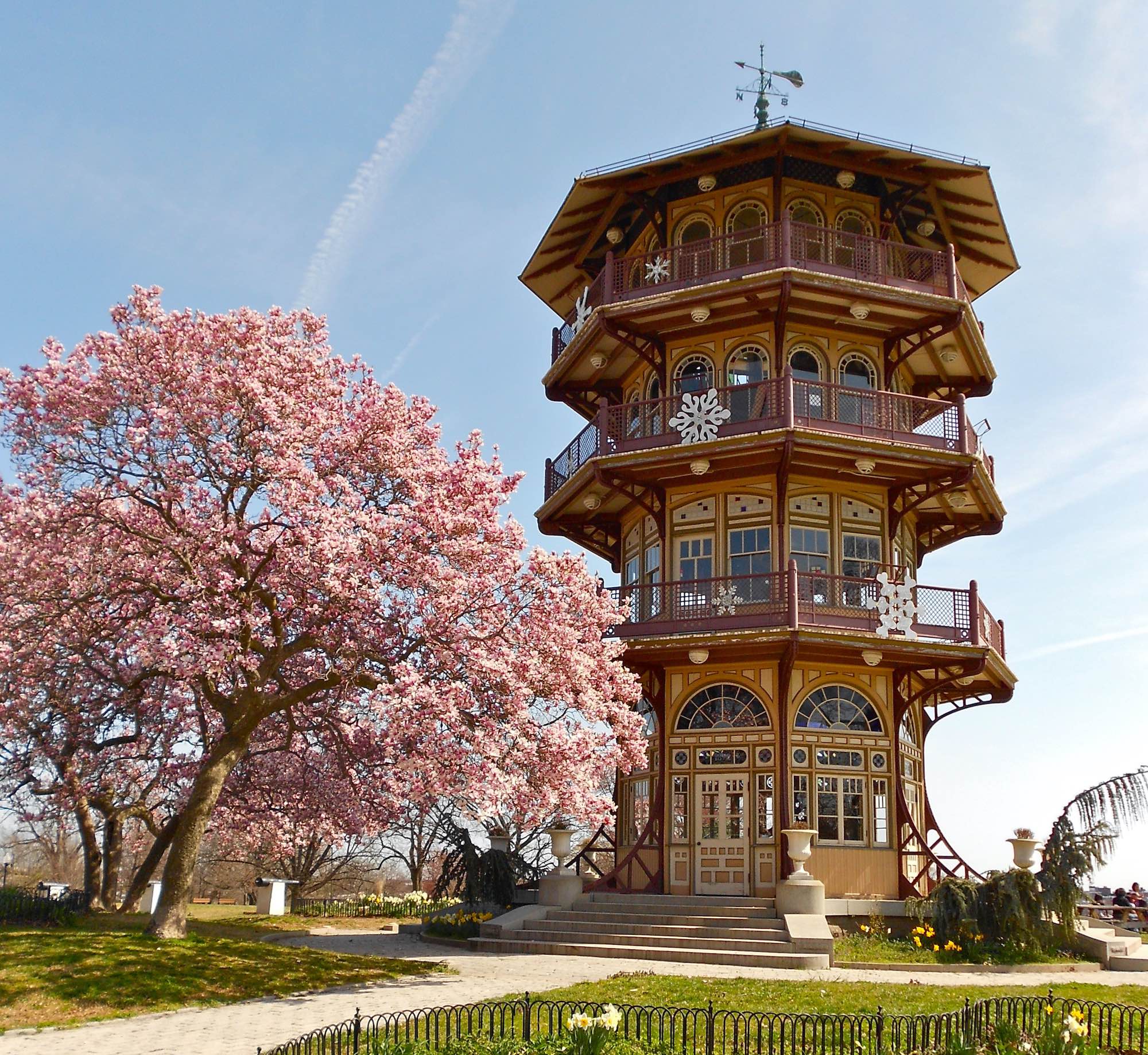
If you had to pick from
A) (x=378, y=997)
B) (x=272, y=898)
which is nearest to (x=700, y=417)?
(x=378, y=997)

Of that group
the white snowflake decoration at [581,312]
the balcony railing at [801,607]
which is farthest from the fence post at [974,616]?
the white snowflake decoration at [581,312]

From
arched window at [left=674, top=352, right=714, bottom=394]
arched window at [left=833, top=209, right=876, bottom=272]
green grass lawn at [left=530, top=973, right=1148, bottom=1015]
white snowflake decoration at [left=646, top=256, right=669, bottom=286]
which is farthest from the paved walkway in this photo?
arched window at [left=833, top=209, right=876, bottom=272]

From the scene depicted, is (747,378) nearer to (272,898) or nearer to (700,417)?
(700,417)

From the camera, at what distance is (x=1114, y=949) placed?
20.7 metres

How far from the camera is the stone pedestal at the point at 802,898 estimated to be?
20984 mm

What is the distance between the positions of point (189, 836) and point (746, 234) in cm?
1716

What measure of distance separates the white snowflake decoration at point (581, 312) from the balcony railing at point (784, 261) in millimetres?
600

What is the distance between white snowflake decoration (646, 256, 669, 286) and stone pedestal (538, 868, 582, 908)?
1322 centimetres

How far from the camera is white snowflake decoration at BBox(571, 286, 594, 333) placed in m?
28.6

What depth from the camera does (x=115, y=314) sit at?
1959 cm

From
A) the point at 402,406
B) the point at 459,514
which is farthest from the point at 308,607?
the point at 402,406

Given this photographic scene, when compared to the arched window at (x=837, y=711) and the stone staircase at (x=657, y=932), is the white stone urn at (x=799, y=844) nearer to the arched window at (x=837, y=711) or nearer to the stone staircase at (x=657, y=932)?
the stone staircase at (x=657, y=932)

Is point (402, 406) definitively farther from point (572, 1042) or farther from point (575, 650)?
point (572, 1042)

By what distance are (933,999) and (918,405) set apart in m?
15.7
